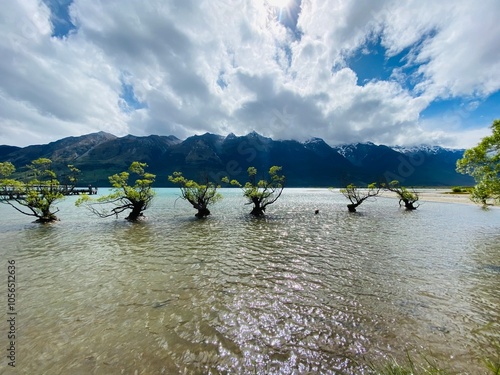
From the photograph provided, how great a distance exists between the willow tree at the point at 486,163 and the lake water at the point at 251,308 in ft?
16.2

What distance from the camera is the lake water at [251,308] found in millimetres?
6332

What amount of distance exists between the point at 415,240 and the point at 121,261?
A: 25.2 m

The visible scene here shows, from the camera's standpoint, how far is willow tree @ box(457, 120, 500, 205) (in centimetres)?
1301

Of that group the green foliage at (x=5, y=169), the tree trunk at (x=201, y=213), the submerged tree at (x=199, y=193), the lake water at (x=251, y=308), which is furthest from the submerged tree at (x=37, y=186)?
the tree trunk at (x=201, y=213)

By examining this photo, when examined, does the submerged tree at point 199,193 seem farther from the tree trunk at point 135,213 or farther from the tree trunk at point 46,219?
the tree trunk at point 46,219

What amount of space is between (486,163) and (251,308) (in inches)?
671

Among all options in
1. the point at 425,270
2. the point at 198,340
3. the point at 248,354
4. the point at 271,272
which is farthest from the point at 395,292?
the point at 198,340

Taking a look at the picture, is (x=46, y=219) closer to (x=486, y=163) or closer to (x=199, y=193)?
(x=199, y=193)

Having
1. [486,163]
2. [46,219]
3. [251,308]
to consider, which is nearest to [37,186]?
[46,219]

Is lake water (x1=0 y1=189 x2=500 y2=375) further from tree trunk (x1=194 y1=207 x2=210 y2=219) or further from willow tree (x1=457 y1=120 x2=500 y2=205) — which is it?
tree trunk (x1=194 y1=207 x2=210 y2=219)

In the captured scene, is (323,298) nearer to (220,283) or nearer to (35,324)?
(220,283)

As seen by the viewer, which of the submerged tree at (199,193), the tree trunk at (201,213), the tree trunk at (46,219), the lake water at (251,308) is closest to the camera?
the lake water at (251,308)

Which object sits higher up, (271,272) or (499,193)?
(499,193)

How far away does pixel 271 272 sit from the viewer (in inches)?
512
